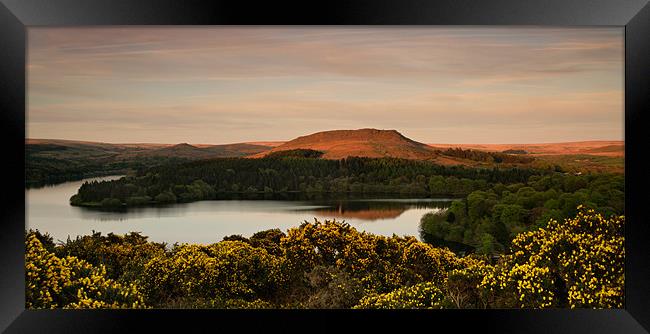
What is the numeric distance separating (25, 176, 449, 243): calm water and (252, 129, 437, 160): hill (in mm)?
464

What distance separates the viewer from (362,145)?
6309 millimetres

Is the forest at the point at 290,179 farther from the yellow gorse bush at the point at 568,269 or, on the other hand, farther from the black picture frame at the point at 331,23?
the black picture frame at the point at 331,23

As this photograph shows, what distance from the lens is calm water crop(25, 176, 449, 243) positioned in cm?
614

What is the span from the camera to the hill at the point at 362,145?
6.25 meters

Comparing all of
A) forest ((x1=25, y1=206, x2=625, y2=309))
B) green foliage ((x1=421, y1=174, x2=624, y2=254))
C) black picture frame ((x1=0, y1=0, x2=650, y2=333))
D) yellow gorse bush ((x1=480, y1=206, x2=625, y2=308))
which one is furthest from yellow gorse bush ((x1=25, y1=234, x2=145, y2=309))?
yellow gorse bush ((x1=480, y1=206, x2=625, y2=308))

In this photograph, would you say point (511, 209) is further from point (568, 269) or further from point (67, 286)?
point (67, 286)

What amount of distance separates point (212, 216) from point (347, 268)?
1.39 meters

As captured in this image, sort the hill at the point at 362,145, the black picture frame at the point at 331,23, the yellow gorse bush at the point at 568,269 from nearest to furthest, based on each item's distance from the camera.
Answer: the black picture frame at the point at 331,23
the yellow gorse bush at the point at 568,269
the hill at the point at 362,145

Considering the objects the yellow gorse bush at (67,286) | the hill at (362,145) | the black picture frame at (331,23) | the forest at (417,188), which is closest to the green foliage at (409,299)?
the black picture frame at (331,23)

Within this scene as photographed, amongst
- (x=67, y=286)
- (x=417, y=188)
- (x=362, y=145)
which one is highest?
(x=362, y=145)

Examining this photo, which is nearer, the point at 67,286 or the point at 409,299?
the point at 67,286

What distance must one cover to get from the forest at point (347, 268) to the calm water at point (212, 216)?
0.08m

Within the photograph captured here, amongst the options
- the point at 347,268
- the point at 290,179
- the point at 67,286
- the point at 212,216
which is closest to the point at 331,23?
the point at 290,179

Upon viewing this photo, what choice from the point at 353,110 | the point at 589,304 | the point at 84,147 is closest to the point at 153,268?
the point at 84,147
